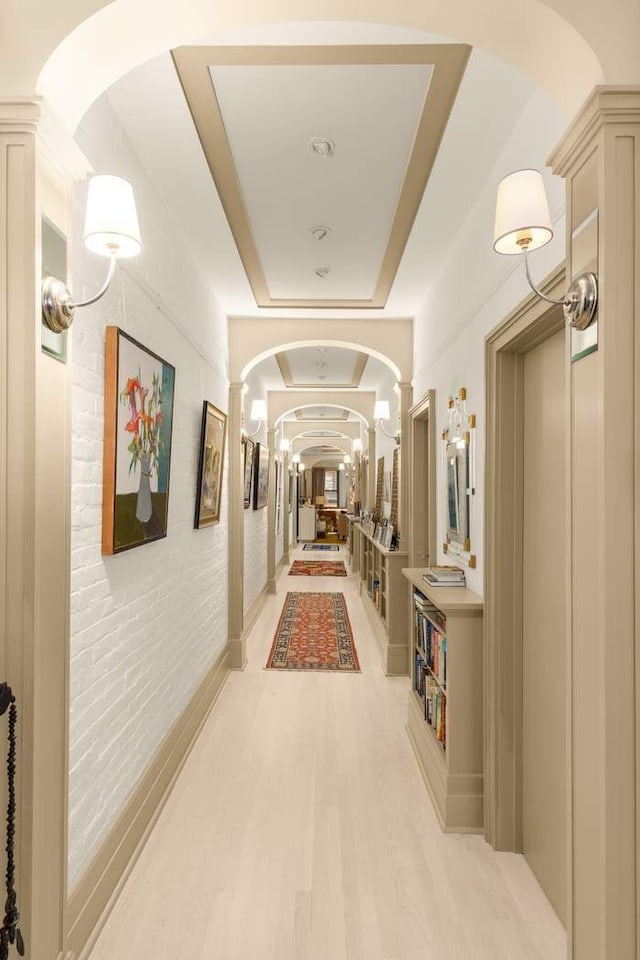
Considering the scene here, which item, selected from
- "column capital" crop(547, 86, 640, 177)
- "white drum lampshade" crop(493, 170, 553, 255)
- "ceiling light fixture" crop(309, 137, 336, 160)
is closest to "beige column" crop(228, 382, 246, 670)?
"ceiling light fixture" crop(309, 137, 336, 160)

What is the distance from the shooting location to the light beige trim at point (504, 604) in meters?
2.39

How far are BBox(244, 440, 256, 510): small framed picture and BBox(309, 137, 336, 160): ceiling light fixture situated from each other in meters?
3.21

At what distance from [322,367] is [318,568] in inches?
199

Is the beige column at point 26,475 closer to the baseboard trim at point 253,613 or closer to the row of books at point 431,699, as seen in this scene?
the row of books at point 431,699

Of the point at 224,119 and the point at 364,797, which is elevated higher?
the point at 224,119

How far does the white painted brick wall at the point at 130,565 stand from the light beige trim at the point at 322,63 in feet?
1.09

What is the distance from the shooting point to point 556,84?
4.82ft

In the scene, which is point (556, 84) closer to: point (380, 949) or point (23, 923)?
point (23, 923)

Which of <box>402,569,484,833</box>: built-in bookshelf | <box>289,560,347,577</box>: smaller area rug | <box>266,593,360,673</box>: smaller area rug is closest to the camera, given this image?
<box>402,569,484,833</box>: built-in bookshelf

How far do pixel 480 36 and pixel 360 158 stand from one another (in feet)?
3.22

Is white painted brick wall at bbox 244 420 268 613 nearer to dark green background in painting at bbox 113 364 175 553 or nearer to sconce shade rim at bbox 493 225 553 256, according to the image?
dark green background in painting at bbox 113 364 175 553

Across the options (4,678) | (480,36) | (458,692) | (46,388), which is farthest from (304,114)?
(458,692)

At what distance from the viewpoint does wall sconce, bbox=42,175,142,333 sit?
135 centimetres

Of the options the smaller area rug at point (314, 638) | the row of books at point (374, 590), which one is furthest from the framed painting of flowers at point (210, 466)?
the row of books at point (374, 590)
